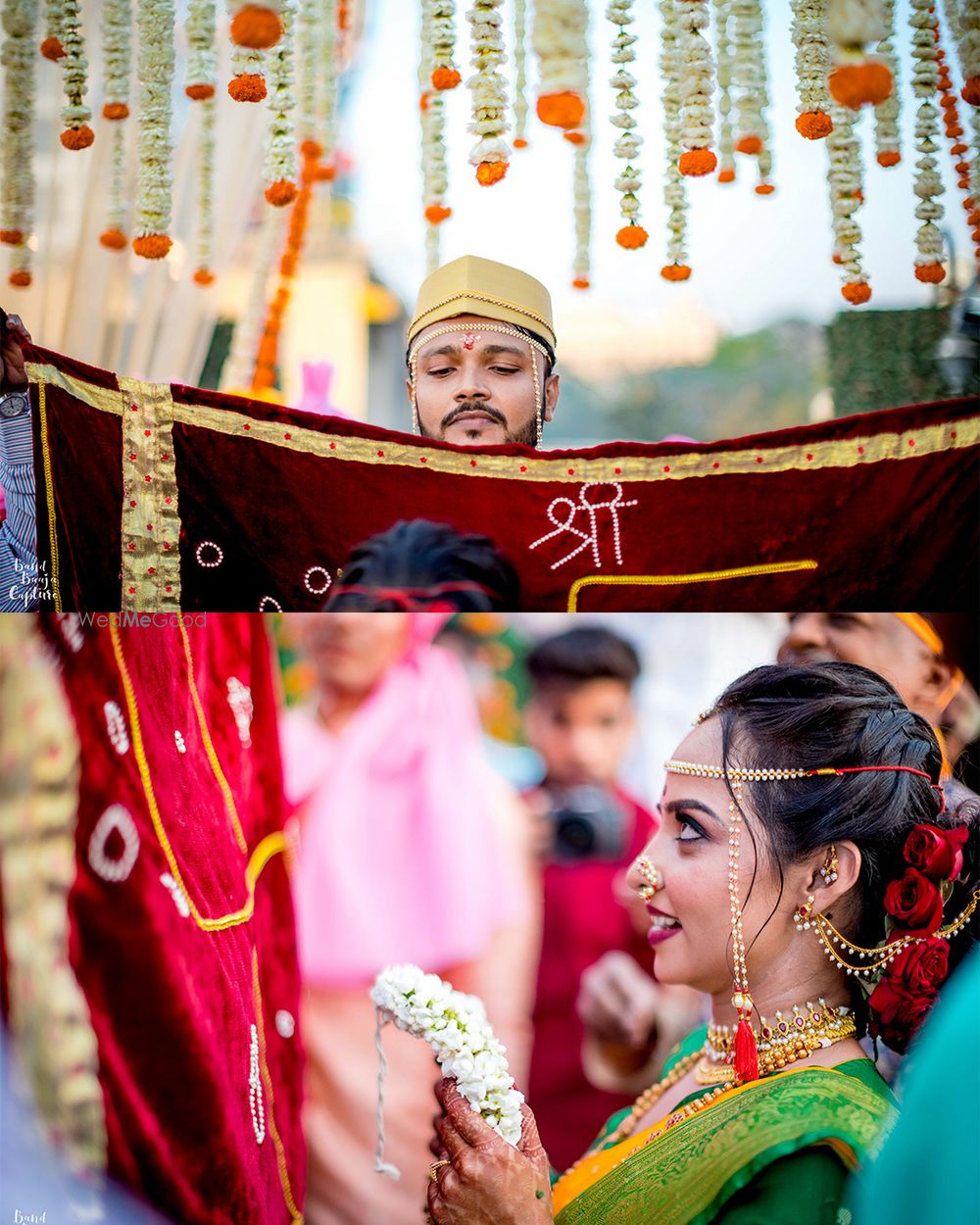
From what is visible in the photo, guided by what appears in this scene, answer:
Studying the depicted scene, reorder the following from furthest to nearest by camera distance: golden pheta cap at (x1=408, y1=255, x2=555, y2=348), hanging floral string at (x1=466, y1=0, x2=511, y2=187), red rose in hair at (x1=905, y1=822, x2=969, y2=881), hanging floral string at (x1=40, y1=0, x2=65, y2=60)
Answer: golden pheta cap at (x1=408, y1=255, x2=555, y2=348) → hanging floral string at (x1=40, y1=0, x2=65, y2=60) → hanging floral string at (x1=466, y1=0, x2=511, y2=187) → red rose in hair at (x1=905, y1=822, x2=969, y2=881)

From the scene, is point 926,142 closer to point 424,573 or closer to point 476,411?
point 476,411

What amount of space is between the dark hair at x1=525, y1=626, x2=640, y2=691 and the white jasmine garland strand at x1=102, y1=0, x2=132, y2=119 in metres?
1.21

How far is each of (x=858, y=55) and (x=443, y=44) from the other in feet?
2.59

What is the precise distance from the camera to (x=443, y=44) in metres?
1.95

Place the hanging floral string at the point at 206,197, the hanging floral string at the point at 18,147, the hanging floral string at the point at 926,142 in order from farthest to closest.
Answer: the hanging floral string at the point at 206,197
the hanging floral string at the point at 18,147
the hanging floral string at the point at 926,142

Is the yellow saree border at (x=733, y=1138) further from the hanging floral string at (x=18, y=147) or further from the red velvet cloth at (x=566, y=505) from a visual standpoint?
the hanging floral string at (x=18, y=147)

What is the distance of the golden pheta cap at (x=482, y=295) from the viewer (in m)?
2.33

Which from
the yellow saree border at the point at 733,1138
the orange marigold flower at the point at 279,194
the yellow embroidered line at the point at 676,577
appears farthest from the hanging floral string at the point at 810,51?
the yellow saree border at the point at 733,1138

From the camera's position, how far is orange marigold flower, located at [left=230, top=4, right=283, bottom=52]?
1.52 meters

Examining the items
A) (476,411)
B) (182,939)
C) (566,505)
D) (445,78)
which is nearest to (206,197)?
(476,411)

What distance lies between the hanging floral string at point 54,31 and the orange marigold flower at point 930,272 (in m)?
1.46

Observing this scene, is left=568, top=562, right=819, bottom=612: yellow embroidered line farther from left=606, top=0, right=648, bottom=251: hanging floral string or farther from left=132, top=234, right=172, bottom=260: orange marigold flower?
left=132, top=234, right=172, bottom=260: orange marigold flower

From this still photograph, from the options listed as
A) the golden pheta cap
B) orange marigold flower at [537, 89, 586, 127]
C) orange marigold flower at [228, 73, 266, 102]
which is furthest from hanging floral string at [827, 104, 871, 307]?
orange marigold flower at [228, 73, 266, 102]

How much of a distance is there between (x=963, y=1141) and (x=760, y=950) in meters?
0.64
